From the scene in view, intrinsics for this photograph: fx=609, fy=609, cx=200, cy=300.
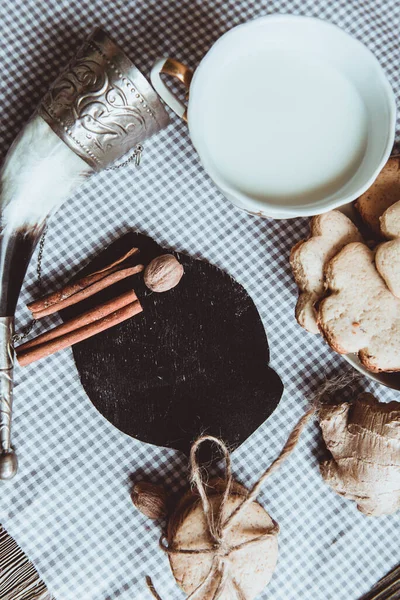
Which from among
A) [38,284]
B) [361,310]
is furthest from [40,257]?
[361,310]

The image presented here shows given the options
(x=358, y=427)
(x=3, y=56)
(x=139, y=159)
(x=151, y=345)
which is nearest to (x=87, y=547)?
(x=151, y=345)

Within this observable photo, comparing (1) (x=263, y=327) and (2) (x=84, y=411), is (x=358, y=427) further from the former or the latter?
(2) (x=84, y=411)

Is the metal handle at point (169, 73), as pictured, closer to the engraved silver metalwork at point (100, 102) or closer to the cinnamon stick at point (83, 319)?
the engraved silver metalwork at point (100, 102)

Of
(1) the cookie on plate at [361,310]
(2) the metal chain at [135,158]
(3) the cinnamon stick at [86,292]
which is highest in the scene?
(2) the metal chain at [135,158]

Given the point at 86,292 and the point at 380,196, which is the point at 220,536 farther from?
the point at 380,196

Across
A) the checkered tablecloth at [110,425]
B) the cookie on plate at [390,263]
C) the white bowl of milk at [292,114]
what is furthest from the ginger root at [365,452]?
the white bowl of milk at [292,114]

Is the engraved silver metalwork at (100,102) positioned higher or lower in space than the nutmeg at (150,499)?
higher
